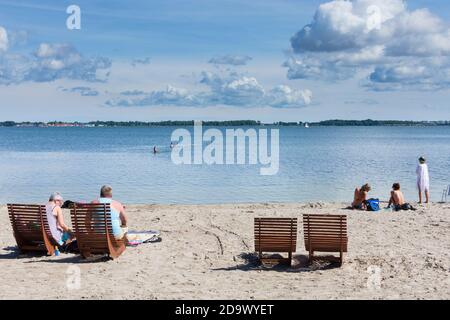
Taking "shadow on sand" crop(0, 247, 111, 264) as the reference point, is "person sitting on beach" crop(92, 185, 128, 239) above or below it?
above

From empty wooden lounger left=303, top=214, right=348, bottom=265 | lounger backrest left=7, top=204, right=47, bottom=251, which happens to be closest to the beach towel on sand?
lounger backrest left=7, top=204, right=47, bottom=251

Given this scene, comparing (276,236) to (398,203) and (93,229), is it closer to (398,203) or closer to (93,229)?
(93,229)

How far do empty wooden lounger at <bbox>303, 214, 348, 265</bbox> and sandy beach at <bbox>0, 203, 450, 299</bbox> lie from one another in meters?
0.38

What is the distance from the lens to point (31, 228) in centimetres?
1024

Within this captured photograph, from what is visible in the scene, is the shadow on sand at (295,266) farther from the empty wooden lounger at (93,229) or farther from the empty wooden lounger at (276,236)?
the empty wooden lounger at (93,229)

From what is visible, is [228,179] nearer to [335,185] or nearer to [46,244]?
[335,185]

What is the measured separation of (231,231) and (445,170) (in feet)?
103

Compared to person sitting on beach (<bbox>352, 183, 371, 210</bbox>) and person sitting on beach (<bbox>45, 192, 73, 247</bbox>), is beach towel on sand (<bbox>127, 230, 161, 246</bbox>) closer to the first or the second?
person sitting on beach (<bbox>45, 192, 73, 247</bbox>)

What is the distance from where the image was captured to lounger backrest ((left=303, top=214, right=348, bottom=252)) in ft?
30.9

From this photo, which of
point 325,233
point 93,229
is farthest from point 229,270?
point 93,229
